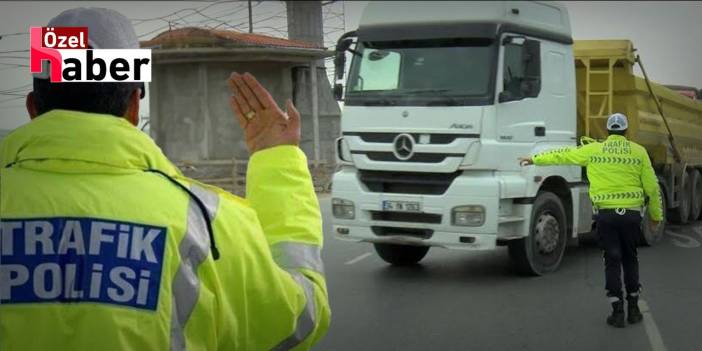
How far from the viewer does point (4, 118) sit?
1.69 meters

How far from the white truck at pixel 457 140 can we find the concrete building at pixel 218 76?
636 mm

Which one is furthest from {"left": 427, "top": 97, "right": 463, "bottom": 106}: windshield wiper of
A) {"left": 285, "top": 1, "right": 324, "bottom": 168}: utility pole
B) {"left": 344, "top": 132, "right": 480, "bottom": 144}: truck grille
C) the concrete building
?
{"left": 285, "top": 1, "right": 324, "bottom": 168}: utility pole

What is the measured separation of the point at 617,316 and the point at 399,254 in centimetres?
350

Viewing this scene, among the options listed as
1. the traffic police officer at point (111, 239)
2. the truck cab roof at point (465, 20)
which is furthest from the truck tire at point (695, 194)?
the traffic police officer at point (111, 239)

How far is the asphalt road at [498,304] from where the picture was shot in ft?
18.6

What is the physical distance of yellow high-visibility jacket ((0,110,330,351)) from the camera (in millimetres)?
1393

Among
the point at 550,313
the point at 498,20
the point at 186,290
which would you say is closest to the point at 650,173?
the point at 550,313

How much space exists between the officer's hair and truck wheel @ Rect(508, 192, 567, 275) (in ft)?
22.1

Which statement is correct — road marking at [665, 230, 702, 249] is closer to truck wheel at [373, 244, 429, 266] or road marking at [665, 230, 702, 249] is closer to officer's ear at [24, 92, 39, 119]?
truck wheel at [373, 244, 429, 266]

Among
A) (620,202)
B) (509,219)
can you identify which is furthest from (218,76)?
(509,219)

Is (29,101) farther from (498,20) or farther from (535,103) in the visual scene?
(535,103)

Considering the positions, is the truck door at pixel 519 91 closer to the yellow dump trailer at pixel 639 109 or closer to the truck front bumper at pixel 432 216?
the truck front bumper at pixel 432 216

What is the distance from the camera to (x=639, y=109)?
9734 millimetres

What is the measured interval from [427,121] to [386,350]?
9.00 feet
